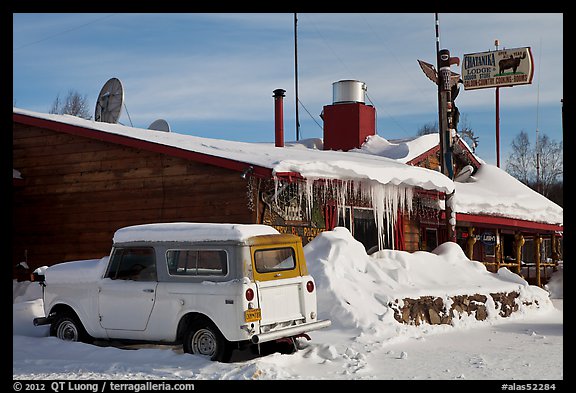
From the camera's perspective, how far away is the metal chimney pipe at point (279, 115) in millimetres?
19812

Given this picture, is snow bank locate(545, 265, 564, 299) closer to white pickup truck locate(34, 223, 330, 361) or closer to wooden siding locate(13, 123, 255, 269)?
wooden siding locate(13, 123, 255, 269)

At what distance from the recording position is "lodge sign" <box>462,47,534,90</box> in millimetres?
29906

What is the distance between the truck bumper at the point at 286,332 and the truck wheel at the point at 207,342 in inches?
16.1

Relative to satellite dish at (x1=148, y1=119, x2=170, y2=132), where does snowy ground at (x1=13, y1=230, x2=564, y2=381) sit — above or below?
below

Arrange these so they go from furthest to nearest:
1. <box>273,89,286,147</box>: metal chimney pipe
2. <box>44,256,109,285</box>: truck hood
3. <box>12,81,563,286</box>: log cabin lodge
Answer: <box>273,89,286,147</box>: metal chimney pipe < <box>12,81,563,286</box>: log cabin lodge < <box>44,256,109,285</box>: truck hood

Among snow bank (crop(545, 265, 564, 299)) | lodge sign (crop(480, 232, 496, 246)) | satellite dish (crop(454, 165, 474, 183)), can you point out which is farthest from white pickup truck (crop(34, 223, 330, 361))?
lodge sign (crop(480, 232, 496, 246))

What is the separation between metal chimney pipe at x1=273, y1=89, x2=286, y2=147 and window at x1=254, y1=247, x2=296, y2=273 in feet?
36.2

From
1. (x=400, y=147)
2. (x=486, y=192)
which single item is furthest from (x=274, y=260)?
(x=486, y=192)

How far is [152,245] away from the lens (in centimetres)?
928

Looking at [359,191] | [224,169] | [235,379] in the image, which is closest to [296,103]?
[359,191]

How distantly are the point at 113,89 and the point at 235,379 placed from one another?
13.6m

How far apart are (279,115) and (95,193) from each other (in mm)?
6477

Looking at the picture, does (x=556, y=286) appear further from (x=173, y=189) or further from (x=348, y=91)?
(x=173, y=189)

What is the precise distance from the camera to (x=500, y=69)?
98.9 feet
